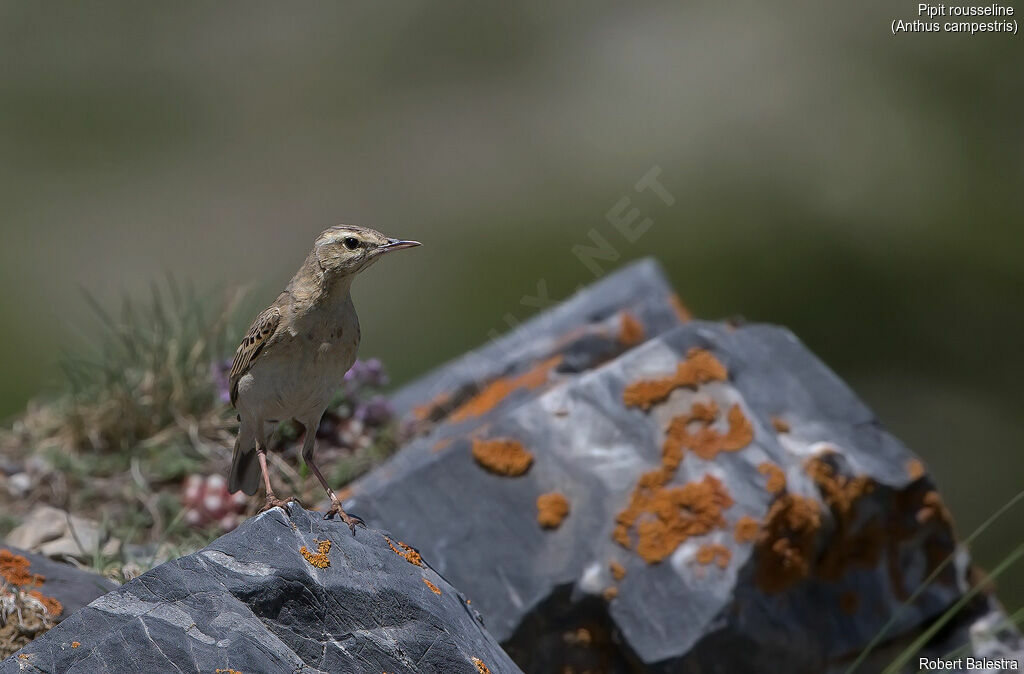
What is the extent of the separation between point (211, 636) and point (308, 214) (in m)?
14.5

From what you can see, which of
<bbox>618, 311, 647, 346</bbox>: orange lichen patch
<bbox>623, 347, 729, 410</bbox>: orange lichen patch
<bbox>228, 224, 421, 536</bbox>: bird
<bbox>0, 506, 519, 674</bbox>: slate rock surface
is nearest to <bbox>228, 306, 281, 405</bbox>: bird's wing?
<bbox>228, 224, 421, 536</bbox>: bird

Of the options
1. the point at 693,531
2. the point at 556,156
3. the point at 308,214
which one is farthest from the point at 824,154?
the point at 693,531

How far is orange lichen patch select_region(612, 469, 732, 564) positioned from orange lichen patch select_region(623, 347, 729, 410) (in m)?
0.55

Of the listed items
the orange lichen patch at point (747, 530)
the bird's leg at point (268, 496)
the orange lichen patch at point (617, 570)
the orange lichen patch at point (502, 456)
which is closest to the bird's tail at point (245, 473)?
the bird's leg at point (268, 496)

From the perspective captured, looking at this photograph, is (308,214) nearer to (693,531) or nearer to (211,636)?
(693,531)

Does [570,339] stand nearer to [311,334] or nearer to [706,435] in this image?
[706,435]

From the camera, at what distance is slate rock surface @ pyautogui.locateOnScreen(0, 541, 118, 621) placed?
5434 mm

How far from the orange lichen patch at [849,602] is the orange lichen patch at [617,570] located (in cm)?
133

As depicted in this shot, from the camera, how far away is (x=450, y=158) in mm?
19812

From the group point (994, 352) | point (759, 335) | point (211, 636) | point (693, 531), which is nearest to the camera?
point (211, 636)

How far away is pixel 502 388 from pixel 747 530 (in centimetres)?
228

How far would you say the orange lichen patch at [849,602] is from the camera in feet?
22.4

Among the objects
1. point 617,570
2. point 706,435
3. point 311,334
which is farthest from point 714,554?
point 311,334

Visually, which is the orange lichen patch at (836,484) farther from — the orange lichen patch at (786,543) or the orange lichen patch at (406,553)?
the orange lichen patch at (406,553)
